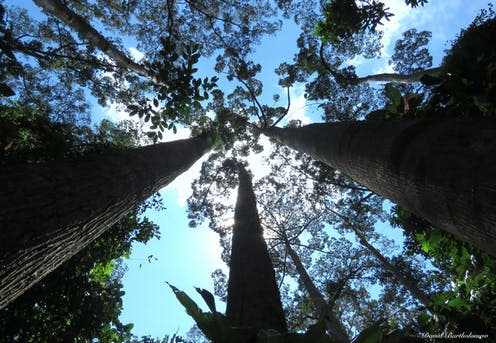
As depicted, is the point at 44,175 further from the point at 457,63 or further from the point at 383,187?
the point at 457,63

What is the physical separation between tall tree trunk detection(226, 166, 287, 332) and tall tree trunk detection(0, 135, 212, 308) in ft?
4.97

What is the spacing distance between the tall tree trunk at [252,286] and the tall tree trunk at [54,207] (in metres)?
1.51

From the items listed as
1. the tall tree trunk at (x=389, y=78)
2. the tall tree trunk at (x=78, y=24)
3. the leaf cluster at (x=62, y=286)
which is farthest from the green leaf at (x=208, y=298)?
the tall tree trunk at (x=389, y=78)

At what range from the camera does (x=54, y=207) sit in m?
2.52

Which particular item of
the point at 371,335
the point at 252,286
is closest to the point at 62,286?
the point at 252,286

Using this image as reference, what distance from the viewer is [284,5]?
47.9 feet

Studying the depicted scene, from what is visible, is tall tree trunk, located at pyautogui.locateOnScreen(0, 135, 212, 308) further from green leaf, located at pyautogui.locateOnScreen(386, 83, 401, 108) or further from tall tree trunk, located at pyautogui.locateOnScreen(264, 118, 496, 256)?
green leaf, located at pyautogui.locateOnScreen(386, 83, 401, 108)

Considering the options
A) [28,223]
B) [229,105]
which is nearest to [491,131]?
[28,223]

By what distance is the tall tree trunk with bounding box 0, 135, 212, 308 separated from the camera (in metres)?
2.20

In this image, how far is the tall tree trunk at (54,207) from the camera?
220cm

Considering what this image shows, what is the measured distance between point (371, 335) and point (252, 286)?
2.18 meters

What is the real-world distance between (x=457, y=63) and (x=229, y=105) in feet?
41.2

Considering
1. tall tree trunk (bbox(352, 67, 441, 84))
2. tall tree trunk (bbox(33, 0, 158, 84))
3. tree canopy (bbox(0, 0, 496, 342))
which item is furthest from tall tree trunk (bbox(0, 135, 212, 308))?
tall tree trunk (bbox(352, 67, 441, 84))

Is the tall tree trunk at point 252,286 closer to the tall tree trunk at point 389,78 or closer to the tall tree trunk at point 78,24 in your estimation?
the tall tree trunk at point 78,24
